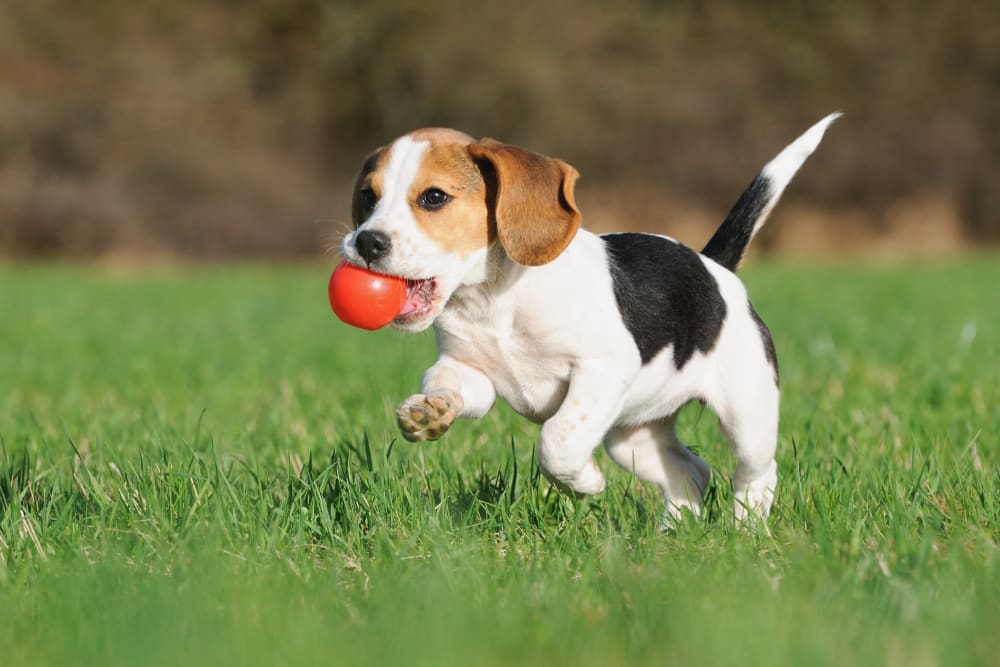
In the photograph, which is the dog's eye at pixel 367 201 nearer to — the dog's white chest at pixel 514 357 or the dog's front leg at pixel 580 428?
the dog's white chest at pixel 514 357

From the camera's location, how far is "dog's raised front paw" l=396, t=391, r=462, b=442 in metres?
3.26

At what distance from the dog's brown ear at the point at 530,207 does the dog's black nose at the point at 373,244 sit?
1.12 ft

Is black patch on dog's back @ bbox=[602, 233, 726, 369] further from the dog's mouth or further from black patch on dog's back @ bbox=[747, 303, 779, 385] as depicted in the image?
the dog's mouth

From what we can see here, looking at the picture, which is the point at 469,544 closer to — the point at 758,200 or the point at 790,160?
the point at 758,200

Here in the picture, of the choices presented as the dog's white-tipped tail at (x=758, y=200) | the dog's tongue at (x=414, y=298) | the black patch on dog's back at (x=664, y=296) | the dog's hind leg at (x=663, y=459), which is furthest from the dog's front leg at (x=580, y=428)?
the dog's white-tipped tail at (x=758, y=200)

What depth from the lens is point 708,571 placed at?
2857 mm

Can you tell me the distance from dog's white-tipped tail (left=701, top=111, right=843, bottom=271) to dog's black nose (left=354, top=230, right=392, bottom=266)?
154cm

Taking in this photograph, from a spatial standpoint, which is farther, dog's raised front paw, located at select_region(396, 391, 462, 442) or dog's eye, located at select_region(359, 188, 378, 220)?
dog's eye, located at select_region(359, 188, 378, 220)

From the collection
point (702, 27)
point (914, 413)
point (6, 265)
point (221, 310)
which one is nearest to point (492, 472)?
point (914, 413)

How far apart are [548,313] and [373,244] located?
1.90 feet

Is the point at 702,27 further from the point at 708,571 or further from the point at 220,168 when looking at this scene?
the point at 708,571

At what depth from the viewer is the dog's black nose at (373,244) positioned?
3323mm

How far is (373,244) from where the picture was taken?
3.33 meters

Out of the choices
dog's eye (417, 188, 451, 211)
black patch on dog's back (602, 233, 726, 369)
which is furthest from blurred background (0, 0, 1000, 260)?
dog's eye (417, 188, 451, 211)
